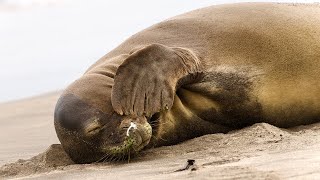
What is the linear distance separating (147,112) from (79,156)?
1.93 feet

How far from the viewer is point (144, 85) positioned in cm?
484

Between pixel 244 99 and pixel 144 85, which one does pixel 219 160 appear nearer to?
pixel 144 85

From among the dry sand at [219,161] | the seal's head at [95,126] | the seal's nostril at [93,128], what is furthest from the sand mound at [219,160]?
the seal's nostril at [93,128]

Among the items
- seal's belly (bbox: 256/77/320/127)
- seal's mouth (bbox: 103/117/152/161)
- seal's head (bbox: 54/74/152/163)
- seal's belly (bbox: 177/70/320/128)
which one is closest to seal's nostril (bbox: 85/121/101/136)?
seal's head (bbox: 54/74/152/163)

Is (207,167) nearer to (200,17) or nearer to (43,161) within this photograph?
(43,161)

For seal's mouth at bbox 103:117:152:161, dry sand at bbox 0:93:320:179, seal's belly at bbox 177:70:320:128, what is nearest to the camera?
dry sand at bbox 0:93:320:179

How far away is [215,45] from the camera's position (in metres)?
5.61

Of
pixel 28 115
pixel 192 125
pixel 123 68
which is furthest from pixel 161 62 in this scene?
pixel 28 115

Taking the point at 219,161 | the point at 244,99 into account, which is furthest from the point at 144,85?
the point at 219,161

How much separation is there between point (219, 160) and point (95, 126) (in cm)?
111

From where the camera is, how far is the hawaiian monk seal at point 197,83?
484 cm

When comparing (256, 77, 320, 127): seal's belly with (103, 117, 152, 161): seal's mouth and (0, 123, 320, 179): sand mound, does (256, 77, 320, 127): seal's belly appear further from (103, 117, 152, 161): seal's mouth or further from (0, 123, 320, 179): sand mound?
(103, 117, 152, 161): seal's mouth

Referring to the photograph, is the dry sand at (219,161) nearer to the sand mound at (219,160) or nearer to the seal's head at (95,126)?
the sand mound at (219,160)

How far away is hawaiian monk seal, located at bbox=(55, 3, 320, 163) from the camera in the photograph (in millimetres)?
4836
